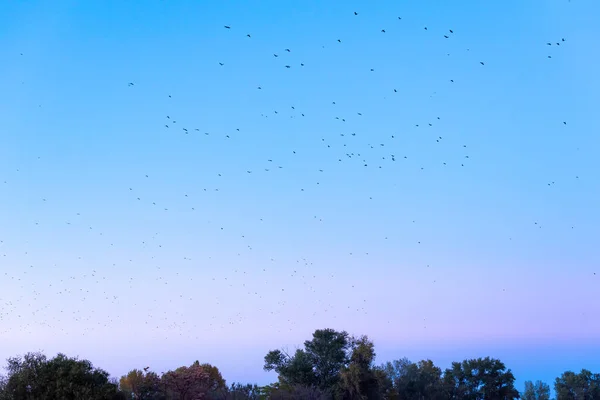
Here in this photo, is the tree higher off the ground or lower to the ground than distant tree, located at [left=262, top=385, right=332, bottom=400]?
higher

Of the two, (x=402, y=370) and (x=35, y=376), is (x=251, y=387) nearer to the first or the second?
(x=35, y=376)

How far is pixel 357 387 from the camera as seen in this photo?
83062mm

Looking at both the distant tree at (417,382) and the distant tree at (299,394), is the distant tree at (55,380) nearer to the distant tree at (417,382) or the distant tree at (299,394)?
the distant tree at (299,394)

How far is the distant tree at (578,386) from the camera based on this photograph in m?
120

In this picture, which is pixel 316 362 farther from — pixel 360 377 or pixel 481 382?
pixel 481 382

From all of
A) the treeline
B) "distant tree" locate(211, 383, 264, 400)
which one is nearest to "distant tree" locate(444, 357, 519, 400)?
the treeline

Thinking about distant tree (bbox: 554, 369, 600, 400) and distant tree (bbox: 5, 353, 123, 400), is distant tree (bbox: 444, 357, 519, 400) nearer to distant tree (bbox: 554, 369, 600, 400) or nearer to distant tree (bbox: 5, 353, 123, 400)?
distant tree (bbox: 554, 369, 600, 400)

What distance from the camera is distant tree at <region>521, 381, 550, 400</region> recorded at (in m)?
134

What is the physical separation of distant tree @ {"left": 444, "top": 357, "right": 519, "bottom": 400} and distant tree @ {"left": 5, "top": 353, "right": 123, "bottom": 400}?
226 ft

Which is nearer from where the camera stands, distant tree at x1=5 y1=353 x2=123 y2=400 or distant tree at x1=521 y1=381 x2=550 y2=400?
distant tree at x1=5 y1=353 x2=123 y2=400

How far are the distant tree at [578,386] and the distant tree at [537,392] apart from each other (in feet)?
24.3

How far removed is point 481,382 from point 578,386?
25448 millimetres

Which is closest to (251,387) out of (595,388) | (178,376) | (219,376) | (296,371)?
(178,376)

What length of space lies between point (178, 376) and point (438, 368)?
63.0 meters
